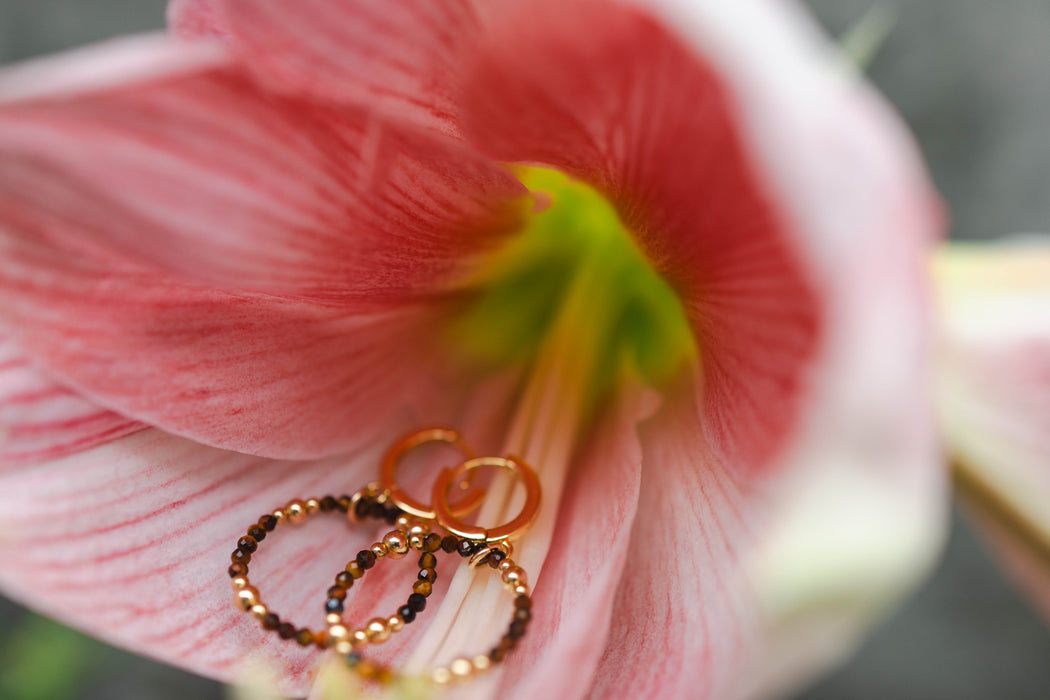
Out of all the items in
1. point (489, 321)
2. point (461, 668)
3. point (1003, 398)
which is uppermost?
point (489, 321)

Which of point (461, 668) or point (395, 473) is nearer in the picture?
point (461, 668)

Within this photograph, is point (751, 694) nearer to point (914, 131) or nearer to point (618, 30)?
point (618, 30)

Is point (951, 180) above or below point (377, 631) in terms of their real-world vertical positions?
above

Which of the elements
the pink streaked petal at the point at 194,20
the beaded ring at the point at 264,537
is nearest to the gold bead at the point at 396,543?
the beaded ring at the point at 264,537

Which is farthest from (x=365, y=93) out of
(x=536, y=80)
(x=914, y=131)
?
(x=914, y=131)

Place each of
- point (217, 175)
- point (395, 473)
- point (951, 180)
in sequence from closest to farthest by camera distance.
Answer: point (217, 175) → point (395, 473) → point (951, 180)

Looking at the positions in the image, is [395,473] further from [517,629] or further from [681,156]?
[681,156]

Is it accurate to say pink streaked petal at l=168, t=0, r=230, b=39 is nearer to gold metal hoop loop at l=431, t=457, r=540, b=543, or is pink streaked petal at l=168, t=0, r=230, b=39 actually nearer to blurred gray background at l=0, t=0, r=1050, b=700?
gold metal hoop loop at l=431, t=457, r=540, b=543

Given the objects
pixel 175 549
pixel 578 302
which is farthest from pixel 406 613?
pixel 578 302
